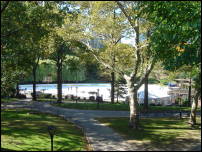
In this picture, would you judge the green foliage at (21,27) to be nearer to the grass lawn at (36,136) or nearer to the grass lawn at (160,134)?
the grass lawn at (36,136)

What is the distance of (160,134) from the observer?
20469 millimetres

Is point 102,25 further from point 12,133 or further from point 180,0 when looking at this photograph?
point 180,0

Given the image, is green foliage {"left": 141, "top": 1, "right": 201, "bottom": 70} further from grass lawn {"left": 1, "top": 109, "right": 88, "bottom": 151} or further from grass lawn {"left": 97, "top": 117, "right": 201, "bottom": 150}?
grass lawn {"left": 1, "top": 109, "right": 88, "bottom": 151}

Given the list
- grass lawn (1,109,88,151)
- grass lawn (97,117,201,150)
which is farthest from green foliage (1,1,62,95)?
grass lawn (97,117,201,150)

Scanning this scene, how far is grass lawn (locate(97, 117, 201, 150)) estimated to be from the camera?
1756 centimetres

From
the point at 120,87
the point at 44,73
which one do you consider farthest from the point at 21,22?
the point at 44,73

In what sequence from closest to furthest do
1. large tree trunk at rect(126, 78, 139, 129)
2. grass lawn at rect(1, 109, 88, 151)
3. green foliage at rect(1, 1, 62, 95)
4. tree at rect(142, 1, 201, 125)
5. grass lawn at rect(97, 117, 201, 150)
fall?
tree at rect(142, 1, 201, 125)
grass lawn at rect(1, 109, 88, 151)
green foliage at rect(1, 1, 62, 95)
grass lawn at rect(97, 117, 201, 150)
large tree trunk at rect(126, 78, 139, 129)

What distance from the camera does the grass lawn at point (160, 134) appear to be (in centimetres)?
1756

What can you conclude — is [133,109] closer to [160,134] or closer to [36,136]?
[160,134]

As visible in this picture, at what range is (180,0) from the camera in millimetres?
11023

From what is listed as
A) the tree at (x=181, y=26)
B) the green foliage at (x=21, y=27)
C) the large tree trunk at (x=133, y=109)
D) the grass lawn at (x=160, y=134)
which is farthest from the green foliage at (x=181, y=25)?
the large tree trunk at (x=133, y=109)

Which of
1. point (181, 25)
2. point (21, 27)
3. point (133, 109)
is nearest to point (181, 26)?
point (181, 25)

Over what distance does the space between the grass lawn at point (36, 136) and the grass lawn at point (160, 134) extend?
298 cm

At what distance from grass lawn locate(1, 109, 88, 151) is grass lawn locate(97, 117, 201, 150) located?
2979mm
